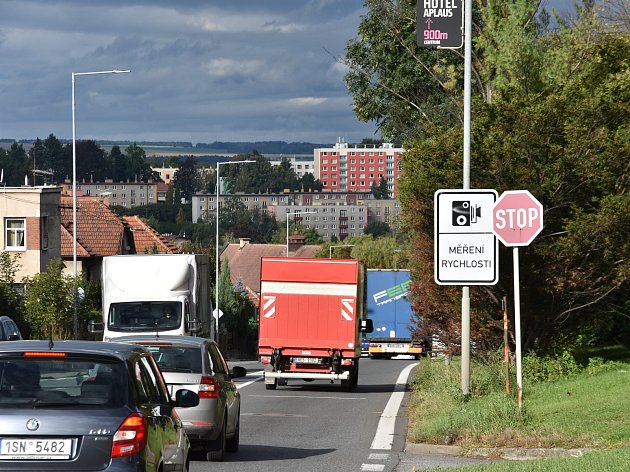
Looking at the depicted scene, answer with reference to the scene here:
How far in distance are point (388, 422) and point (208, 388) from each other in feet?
22.1

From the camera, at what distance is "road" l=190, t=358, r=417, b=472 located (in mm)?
14797

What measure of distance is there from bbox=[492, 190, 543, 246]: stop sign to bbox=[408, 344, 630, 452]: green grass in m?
2.25

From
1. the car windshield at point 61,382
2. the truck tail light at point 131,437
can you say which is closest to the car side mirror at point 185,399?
the car windshield at point 61,382

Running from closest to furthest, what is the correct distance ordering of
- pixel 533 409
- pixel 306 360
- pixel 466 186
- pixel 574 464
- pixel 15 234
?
pixel 574 464
pixel 533 409
pixel 466 186
pixel 306 360
pixel 15 234

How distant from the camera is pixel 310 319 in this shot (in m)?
30.1

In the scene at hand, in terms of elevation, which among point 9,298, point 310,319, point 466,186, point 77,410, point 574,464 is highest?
point 466,186

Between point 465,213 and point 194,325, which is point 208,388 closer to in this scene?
point 465,213

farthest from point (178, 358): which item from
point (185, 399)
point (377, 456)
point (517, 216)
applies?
point (517, 216)

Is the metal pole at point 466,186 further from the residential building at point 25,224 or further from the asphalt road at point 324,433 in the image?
the residential building at point 25,224

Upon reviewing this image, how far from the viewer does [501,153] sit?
23.9 m

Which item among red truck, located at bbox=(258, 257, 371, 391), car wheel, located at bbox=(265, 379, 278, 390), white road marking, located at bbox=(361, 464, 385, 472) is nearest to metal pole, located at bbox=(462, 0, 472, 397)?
white road marking, located at bbox=(361, 464, 385, 472)

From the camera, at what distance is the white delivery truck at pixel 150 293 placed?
30.3 m

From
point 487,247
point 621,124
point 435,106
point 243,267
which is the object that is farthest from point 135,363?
point 243,267

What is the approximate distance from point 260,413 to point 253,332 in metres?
62.9
